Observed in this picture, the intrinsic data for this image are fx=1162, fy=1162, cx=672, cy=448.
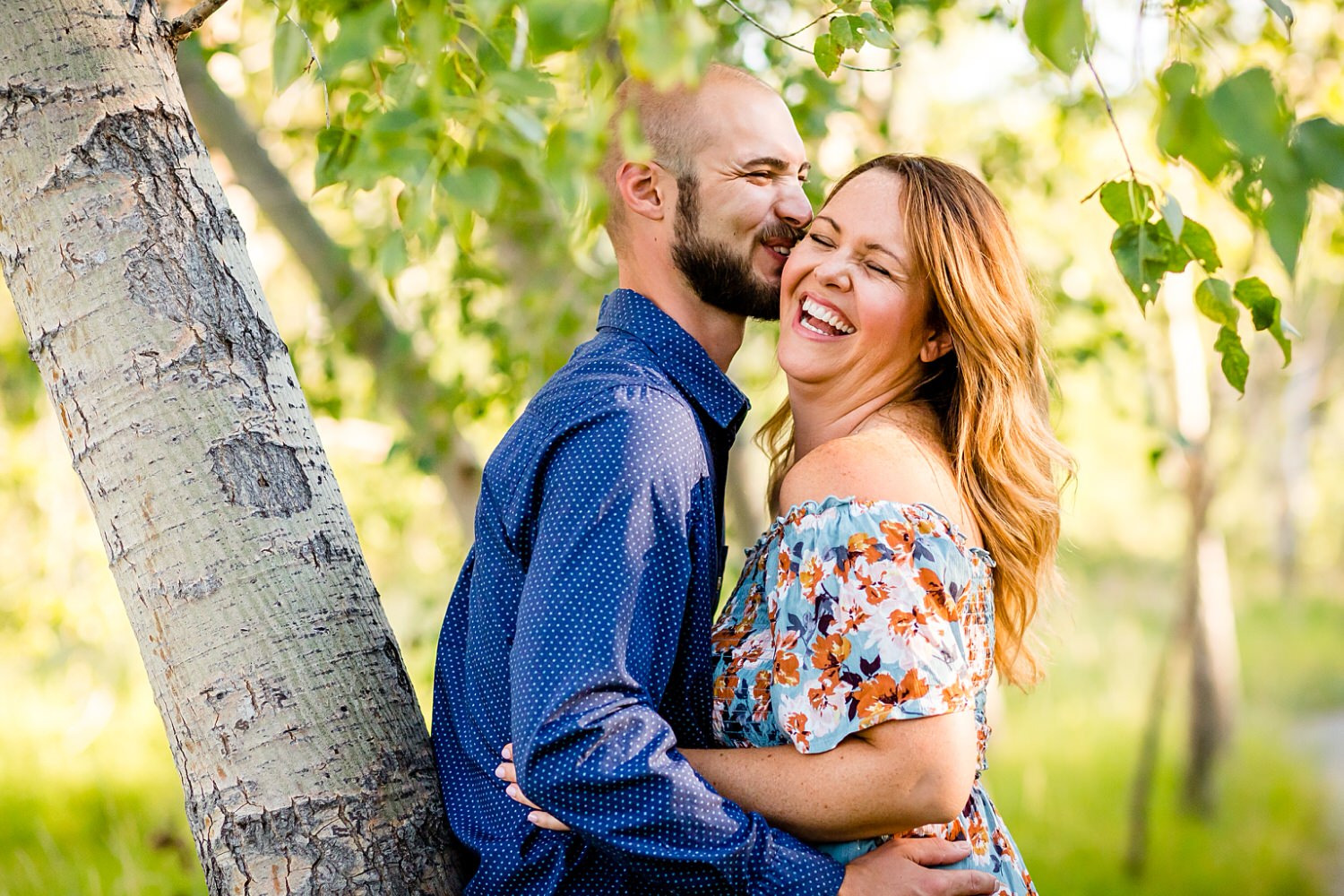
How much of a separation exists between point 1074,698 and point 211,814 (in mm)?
7874

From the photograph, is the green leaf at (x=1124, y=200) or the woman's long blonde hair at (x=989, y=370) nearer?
the green leaf at (x=1124, y=200)

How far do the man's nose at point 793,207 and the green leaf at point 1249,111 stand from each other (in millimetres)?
1233

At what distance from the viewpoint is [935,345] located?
2.06 m

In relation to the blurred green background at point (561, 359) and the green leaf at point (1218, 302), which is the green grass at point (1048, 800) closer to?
the blurred green background at point (561, 359)

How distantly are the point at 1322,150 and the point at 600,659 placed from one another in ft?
3.15

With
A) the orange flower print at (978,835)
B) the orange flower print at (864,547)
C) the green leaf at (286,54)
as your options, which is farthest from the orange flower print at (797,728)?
the green leaf at (286,54)

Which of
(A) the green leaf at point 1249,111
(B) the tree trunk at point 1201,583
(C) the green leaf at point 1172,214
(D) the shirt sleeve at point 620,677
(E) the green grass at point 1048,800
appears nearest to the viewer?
(A) the green leaf at point 1249,111

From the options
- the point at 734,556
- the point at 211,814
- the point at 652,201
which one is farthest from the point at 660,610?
the point at 734,556

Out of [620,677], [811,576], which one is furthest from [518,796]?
[811,576]

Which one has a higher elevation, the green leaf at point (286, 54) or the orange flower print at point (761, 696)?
the green leaf at point (286, 54)

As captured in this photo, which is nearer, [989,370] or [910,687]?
[910,687]

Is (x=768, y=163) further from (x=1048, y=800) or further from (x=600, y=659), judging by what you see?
(x=1048, y=800)

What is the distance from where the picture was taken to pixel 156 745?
5.80m

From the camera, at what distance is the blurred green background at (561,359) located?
3.58 metres
